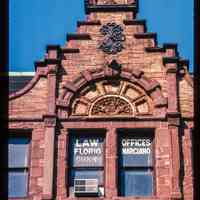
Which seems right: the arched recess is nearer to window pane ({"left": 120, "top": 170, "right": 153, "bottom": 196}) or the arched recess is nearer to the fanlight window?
the fanlight window

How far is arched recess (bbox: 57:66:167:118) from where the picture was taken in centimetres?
2256

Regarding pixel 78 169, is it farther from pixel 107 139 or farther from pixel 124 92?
pixel 124 92

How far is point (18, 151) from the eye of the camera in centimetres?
2239

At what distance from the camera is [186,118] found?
22.2 meters

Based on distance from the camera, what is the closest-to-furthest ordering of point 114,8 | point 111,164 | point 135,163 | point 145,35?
point 111,164 → point 135,163 → point 145,35 → point 114,8

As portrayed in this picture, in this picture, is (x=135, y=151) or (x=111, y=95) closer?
(x=135, y=151)

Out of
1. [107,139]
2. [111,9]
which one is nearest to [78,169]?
[107,139]

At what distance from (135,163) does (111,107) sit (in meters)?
1.76

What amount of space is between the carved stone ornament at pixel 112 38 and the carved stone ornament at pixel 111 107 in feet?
5.09

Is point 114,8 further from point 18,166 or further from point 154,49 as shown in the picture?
point 18,166

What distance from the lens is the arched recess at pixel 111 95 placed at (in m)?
22.6

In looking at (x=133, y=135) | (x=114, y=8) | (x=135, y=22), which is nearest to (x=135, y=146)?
(x=133, y=135)

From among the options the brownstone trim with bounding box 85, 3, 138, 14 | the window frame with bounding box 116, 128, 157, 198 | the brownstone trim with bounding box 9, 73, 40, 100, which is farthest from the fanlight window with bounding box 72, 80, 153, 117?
the brownstone trim with bounding box 85, 3, 138, 14

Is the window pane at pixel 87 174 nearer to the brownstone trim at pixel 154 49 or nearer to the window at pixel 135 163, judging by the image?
the window at pixel 135 163
